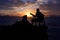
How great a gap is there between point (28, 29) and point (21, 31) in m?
1.05

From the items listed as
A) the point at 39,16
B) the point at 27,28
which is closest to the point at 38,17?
the point at 39,16

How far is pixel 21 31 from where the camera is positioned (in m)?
24.0

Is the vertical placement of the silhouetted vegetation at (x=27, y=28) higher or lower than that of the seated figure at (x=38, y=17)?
lower

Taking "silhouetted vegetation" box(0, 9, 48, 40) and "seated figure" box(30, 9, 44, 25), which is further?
"seated figure" box(30, 9, 44, 25)

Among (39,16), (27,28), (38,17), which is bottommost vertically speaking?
(27,28)

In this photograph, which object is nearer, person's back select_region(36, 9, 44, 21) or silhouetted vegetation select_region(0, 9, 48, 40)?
silhouetted vegetation select_region(0, 9, 48, 40)

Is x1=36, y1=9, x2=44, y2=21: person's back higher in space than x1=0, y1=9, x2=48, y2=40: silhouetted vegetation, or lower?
higher

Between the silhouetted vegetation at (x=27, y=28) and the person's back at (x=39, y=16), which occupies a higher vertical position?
the person's back at (x=39, y=16)

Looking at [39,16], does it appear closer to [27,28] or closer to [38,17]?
[38,17]

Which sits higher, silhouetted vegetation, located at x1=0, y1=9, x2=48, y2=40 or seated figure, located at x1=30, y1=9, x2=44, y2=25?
seated figure, located at x1=30, y1=9, x2=44, y2=25

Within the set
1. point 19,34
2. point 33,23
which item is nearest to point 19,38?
point 19,34

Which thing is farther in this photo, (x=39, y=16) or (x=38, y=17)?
(x=38, y=17)

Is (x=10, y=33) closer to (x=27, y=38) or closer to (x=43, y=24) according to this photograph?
(x=27, y=38)

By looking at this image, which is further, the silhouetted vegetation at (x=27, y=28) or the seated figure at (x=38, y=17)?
the seated figure at (x=38, y=17)
